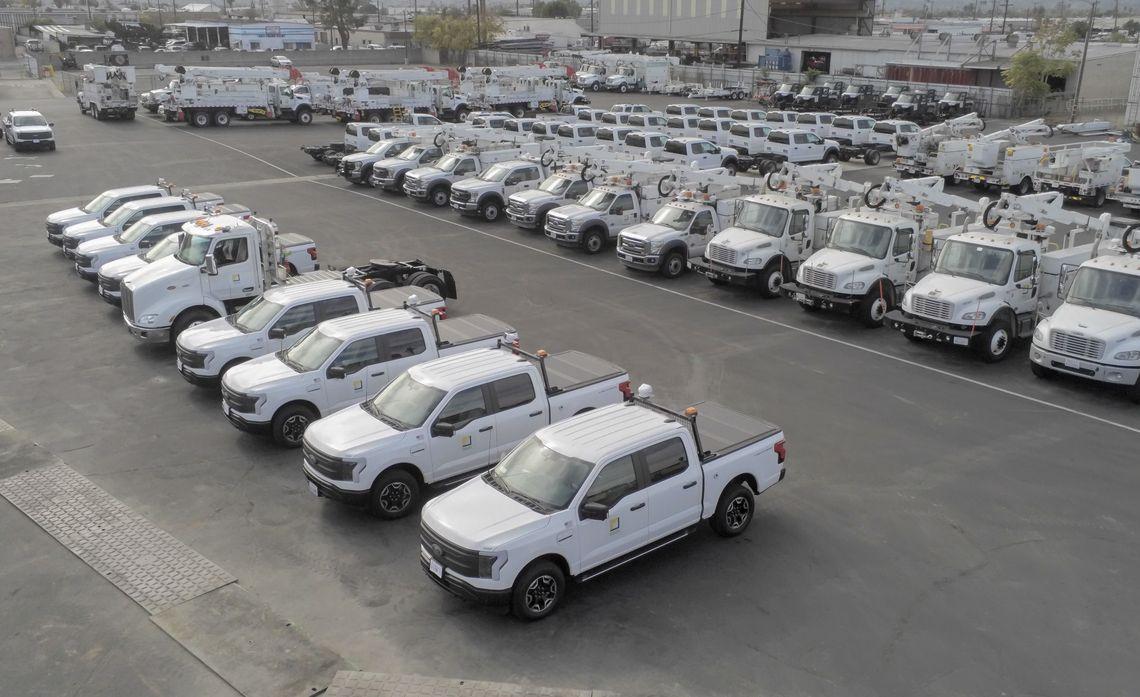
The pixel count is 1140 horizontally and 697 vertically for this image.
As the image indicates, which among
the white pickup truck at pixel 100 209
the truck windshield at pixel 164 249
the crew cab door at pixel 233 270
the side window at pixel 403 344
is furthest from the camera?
the white pickup truck at pixel 100 209

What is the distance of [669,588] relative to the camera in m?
10.3

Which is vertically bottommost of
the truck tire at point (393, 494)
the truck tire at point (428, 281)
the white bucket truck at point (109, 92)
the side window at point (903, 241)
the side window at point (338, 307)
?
the truck tire at point (393, 494)

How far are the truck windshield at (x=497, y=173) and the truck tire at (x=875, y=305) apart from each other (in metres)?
14.5

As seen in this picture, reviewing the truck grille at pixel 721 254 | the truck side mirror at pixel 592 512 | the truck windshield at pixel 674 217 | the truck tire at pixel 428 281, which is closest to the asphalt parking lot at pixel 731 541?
the truck tire at pixel 428 281

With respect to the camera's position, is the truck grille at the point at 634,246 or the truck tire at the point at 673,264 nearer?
the truck grille at the point at 634,246

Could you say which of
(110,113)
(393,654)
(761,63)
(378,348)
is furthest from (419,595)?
(761,63)

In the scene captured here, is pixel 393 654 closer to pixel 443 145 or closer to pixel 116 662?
pixel 116 662

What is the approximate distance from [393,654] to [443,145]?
28510 mm

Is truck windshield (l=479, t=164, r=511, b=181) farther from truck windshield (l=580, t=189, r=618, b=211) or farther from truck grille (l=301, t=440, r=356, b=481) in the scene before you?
truck grille (l=301, t=440, r=356, b=481)

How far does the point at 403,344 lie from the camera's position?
14.2m

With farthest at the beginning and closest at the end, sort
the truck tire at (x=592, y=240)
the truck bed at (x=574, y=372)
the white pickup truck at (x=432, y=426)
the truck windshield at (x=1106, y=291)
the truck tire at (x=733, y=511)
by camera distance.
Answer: the truck tire at (x=592, y=240) → the truck windshield at (x=1106, y=291) → the truck bed at (x=574, y=372) → the white pickup truck at (x=432, y=426) → the truck tire at (x=733, y=511)

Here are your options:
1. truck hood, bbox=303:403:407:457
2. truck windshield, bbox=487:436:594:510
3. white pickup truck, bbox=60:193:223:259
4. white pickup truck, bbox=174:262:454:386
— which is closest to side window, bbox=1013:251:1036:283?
white pickup truck, bbox=174:262:454:386

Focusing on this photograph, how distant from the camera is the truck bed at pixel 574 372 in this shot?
42.5 feet

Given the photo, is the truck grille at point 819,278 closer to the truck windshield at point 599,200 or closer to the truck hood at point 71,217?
the truck windshield at point 599,200
